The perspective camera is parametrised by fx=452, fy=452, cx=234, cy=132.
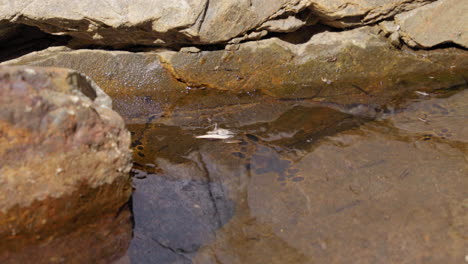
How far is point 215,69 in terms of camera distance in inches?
166

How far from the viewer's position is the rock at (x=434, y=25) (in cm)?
425

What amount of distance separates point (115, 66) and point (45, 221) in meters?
2.13

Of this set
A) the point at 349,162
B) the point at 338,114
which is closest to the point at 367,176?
the point at 349,162

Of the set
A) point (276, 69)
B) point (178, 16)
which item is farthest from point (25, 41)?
point (276, 69)

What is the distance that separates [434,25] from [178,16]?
2.41m

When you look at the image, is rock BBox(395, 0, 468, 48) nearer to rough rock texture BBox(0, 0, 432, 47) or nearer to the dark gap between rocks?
rough rock texture BBox(0, 0, 432, 47)

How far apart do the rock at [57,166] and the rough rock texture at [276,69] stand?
169 centimetres

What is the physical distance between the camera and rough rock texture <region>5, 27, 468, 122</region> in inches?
161

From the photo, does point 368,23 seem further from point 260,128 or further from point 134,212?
point 134,212

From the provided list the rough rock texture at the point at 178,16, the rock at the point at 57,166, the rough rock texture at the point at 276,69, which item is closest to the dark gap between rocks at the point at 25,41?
the rough rock texture at the point at 276,69

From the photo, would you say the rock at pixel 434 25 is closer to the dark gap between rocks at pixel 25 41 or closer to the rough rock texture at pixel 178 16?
the rough rock texture at pixel 178 16

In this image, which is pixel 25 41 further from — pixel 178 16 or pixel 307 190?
pixel 307 190

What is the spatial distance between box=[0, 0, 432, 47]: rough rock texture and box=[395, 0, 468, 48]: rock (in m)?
0.10

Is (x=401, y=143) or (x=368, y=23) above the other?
(x=368, y=23)
